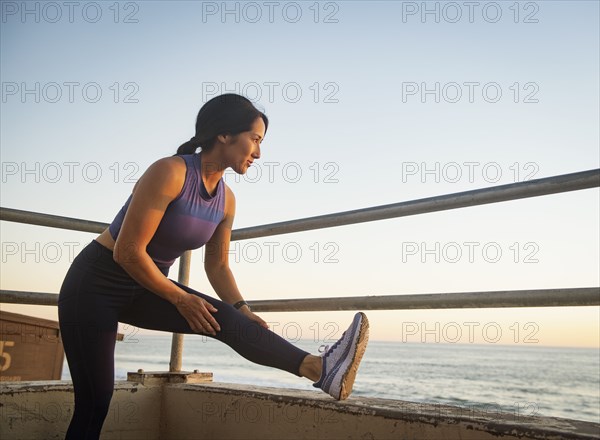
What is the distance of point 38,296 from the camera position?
2170 mm

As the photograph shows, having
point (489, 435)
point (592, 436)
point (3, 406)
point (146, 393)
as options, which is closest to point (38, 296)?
point (3, 406)

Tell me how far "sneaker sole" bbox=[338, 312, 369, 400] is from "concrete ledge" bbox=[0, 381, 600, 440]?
0.16ft

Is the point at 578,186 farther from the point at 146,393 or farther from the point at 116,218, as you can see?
the point at 146,393

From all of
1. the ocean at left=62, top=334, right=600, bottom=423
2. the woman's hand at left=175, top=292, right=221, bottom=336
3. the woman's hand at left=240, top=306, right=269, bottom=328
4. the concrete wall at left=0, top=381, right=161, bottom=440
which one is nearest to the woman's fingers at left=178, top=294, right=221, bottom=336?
the woman's hand at left=175, top=292, right=221, bottom=336

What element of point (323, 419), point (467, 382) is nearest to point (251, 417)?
point (323, 419)

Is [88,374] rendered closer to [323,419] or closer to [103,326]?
[103,326]

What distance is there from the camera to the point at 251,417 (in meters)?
2.00

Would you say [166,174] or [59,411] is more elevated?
[166,174]

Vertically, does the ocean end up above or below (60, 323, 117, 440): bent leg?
below

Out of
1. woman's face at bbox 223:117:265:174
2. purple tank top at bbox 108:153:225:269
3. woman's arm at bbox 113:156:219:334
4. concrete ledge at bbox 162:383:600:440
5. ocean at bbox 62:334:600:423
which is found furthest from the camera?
ocean at bbox 62:334:600:423

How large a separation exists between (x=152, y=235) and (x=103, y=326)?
12.4 inches

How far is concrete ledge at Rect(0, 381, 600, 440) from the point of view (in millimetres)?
1436

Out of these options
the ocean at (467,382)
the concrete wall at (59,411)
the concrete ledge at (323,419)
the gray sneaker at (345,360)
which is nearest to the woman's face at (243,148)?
the gray sneaker at (345,360)

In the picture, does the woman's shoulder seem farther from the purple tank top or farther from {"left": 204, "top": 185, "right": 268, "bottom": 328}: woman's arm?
{"left": 204, "top": 185, "right": 268, "bottom": 328}: woman's arm
